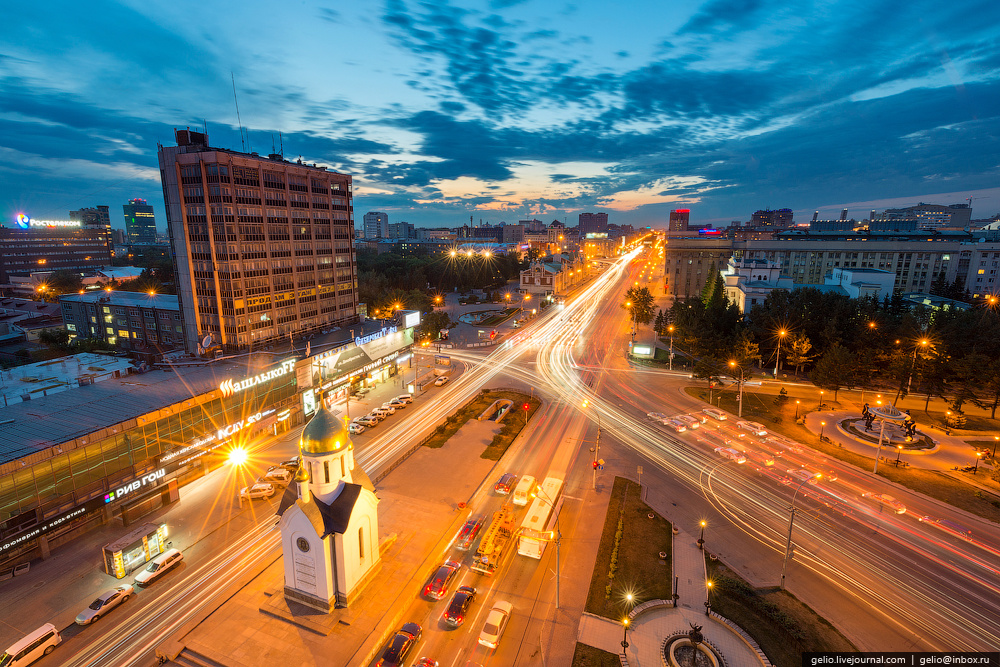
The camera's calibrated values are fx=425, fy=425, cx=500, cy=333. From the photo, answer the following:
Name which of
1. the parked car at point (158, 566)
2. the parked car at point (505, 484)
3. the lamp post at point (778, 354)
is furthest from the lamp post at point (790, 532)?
the parked car at point (158, 566)

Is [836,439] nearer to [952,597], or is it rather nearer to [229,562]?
[952,597]

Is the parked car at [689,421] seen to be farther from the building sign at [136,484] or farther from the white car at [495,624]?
the building sign at [136,484]

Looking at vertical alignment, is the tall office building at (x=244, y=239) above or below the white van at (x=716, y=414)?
above

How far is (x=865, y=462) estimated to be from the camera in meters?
43.8

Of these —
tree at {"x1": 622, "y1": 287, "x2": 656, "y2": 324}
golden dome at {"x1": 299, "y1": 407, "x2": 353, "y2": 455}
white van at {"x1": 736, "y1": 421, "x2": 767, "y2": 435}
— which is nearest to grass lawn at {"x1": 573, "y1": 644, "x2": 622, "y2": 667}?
golden dome at {"x1": 299, "y1": 407, "x2": 353, "y2": 455}

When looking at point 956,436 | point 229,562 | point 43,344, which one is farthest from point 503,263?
point 229,562

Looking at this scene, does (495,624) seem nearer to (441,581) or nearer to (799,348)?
(441,581)

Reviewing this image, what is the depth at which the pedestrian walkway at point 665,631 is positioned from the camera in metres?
24.0

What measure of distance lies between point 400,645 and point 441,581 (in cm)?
497

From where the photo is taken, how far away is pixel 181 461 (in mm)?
38938

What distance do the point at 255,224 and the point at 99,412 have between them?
3480cm

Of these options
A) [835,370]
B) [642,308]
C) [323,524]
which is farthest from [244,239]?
[642,308]

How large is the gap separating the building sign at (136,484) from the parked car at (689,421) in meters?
54.8

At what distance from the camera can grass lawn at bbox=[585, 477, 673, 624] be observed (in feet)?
92.0
